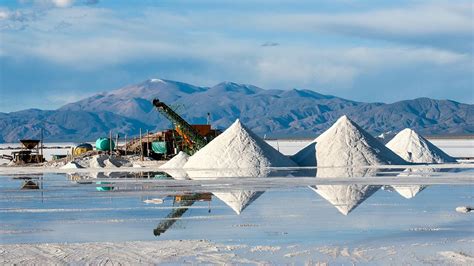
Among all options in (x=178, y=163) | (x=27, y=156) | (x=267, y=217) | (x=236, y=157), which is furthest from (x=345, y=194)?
(x=27, y=156)

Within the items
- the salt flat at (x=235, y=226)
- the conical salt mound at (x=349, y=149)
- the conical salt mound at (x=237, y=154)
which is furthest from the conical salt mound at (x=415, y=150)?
the salt flat at (x=235, y=226)

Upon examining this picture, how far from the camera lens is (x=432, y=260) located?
9.65m

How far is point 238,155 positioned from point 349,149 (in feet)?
15.3

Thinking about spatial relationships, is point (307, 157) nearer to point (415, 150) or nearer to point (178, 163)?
point (178, 163)

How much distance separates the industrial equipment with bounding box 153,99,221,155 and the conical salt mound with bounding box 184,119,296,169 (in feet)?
23.5

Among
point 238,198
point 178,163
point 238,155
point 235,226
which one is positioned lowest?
point 235,226

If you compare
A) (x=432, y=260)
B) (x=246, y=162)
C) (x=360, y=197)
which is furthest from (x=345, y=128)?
(x=432, y=260)

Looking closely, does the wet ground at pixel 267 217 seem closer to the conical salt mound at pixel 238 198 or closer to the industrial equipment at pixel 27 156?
the conical salt mound at pixel 238 198

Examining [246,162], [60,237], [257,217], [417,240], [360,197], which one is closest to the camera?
[417,240]

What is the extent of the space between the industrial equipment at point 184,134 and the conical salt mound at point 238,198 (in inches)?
832

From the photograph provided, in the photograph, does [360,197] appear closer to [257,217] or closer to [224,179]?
[257,217]

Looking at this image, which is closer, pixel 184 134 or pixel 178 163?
pixel 178 163

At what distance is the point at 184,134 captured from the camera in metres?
41.3

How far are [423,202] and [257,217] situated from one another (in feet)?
13.8
